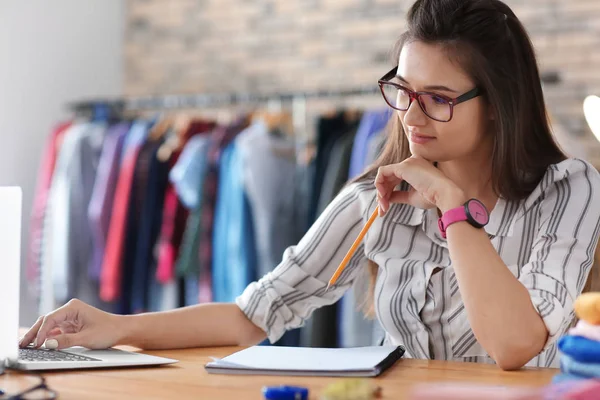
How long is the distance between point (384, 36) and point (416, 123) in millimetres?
2443

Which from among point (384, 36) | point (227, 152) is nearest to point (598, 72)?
point (384, 36)

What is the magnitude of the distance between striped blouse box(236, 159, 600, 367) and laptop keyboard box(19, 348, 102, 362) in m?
0.40

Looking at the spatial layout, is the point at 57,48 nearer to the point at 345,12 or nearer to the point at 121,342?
the point at 345,12

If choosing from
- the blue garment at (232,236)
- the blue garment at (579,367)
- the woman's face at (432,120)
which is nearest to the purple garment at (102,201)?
the blue garment at (232,236)

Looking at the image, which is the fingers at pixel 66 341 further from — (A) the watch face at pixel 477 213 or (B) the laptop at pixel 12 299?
(A) the watch face at pixel 477 213

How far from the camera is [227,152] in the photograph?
3.53 m


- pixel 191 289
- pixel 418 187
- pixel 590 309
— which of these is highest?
pixel 418 187

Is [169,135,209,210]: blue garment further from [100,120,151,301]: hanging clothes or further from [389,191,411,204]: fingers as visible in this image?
[389,191,411,204]: fingers

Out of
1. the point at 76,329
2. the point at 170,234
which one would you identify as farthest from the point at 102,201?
the point at 76,329

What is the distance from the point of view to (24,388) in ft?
4.09

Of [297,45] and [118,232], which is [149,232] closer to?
[118,232]

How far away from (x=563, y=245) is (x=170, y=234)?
2232mm

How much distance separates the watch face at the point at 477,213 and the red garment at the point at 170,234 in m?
2.20

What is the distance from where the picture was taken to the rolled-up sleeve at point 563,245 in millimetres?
1481
